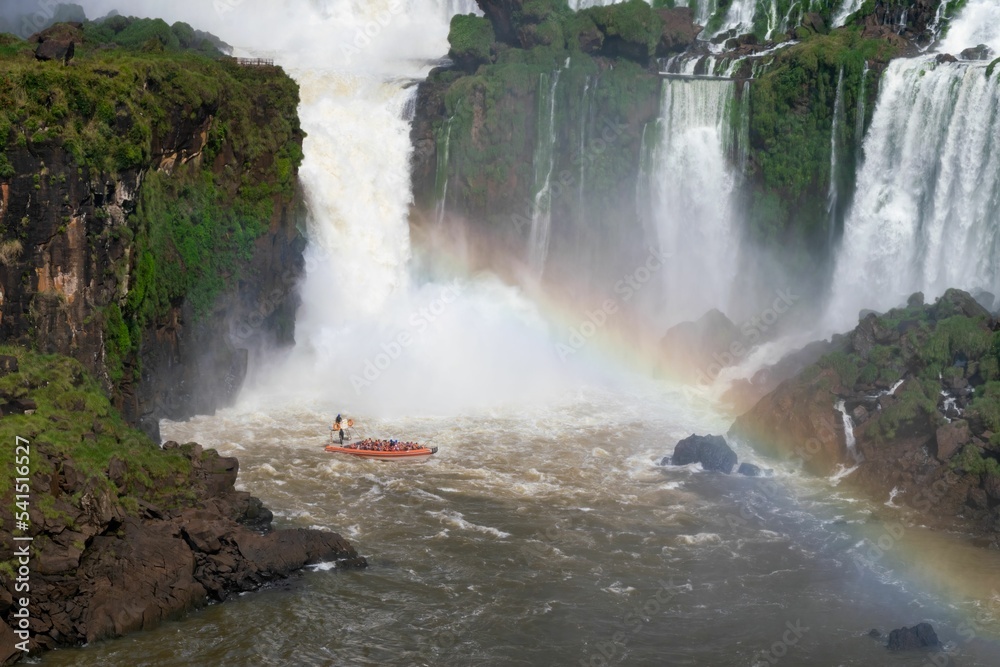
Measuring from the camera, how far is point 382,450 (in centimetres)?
3500

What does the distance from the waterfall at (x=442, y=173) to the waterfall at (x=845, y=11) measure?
19.7m

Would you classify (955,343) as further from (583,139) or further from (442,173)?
(442,173)

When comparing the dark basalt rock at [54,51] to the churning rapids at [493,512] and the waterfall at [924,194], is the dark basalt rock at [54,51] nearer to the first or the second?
the churning rapids at [493,512]

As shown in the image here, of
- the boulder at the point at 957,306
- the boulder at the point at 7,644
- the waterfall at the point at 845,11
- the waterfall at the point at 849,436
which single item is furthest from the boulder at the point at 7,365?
the waterfall at the point at 845,11

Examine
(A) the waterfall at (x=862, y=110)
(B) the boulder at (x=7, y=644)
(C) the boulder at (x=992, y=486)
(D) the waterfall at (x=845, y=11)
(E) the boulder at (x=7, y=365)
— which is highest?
(D) the waterfall at (x=845, y=11)

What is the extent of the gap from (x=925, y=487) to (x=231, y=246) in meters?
23.2

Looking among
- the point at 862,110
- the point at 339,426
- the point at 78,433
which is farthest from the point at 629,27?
the point at 78,433

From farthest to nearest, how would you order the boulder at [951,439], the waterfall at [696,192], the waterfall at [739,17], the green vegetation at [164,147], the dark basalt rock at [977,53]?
the waterfall at [739,17], the waterfall at [696,192], the dark basalt rock at [977,53], the boulder at [951,439], the green vegetation at [164,147]

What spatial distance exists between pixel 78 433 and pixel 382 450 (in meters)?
10.9

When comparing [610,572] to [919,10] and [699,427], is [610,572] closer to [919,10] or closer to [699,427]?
[699,427]

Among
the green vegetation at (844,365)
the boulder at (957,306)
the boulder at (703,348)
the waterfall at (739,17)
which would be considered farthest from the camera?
the waterfall at (739,17)

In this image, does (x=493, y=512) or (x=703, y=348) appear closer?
(x=493, y=512)

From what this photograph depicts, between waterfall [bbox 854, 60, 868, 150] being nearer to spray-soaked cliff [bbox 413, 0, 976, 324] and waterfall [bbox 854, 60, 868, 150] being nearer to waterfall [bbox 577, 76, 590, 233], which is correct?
spray-soaked cliff [bbox 413, 0, 976, 324]

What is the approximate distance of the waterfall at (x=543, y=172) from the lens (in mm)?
48969
